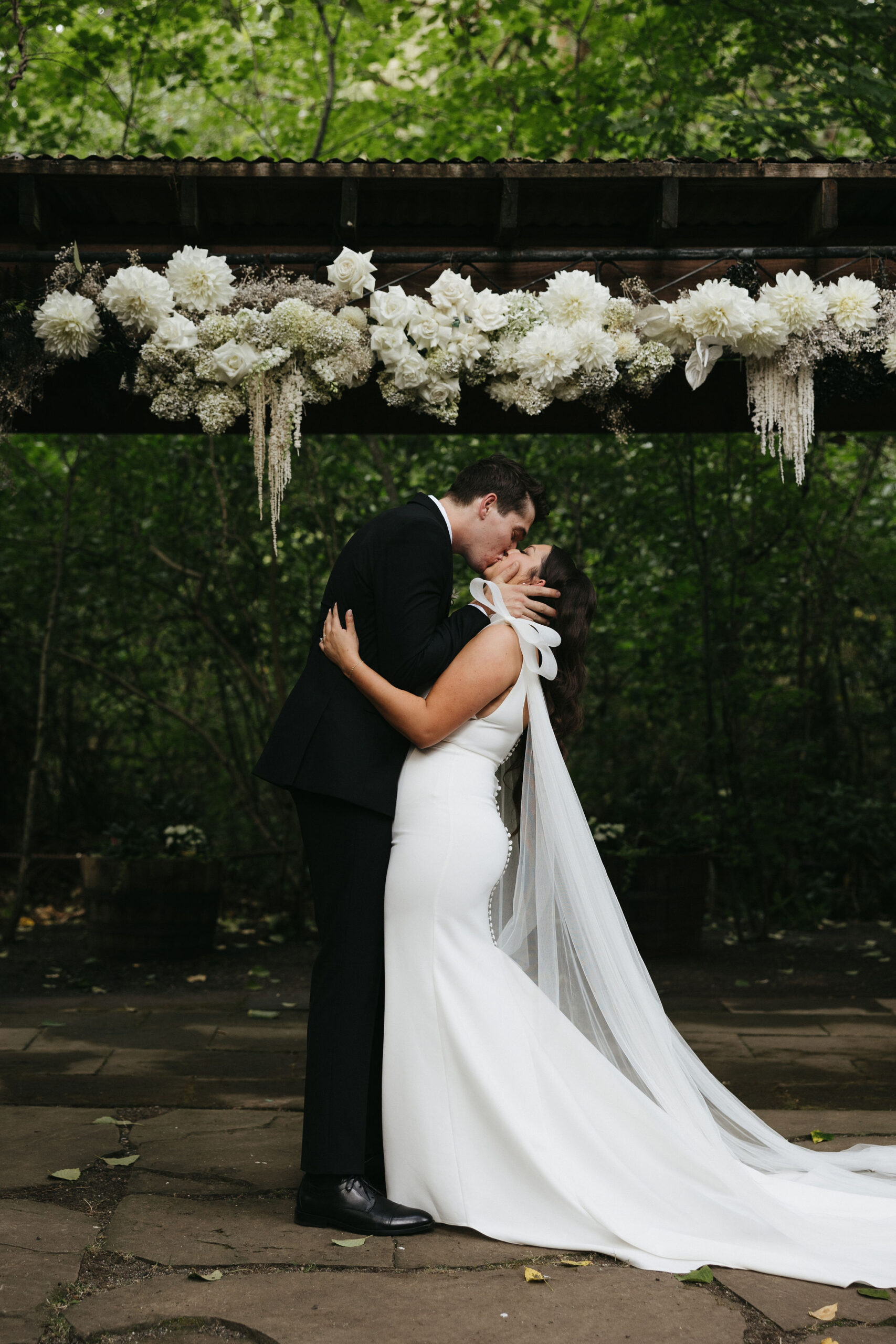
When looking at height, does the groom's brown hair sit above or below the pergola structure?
below

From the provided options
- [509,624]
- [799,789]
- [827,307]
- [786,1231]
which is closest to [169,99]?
[799,789]

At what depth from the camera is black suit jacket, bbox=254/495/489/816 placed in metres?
2.96

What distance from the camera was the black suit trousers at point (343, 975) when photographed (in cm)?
288

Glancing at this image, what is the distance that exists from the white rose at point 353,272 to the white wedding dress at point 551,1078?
1.28m

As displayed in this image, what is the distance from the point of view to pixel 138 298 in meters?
3.71

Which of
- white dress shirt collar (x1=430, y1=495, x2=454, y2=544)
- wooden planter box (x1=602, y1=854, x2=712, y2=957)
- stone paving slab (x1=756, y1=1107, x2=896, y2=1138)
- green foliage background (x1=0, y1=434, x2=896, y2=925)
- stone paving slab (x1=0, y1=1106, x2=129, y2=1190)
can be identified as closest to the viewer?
white dress shirt collar (x1=430, y1=495, x2=454, y2=544)

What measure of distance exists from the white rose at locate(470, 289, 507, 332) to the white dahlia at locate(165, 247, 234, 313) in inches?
32.7

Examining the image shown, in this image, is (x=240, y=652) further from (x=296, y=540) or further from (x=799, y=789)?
(x=799, y=789)

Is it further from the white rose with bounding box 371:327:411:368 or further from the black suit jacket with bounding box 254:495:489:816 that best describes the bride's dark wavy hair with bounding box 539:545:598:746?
the white rose with bounding box 371:327:411:368

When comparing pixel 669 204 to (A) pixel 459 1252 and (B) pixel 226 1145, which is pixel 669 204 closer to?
(A) pixel 459 1252

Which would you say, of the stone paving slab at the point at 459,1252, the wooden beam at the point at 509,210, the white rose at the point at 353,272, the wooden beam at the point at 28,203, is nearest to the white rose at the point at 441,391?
the white rose at the point at 353,272

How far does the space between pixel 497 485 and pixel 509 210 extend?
4.16ft

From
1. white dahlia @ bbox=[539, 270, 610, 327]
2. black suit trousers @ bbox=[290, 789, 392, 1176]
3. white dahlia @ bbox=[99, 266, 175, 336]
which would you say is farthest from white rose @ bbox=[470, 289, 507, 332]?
black suit trousers @ bbox=[290, 789, 392, 1176]

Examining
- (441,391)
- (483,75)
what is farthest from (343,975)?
(483,75)
